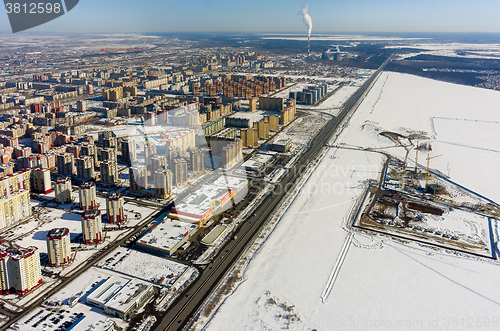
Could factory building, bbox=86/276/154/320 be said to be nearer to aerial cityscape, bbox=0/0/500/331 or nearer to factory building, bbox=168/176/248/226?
aerial cityscape, bbox=0/0/500/331

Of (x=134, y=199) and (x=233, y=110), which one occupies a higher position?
(x=233, y=110)

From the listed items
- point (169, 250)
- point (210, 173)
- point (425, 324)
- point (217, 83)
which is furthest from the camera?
point (217, 83)

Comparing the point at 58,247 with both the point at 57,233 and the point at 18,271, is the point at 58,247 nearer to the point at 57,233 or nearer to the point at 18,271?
the point at 57,233

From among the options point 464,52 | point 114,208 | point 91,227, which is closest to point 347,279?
point 91,227

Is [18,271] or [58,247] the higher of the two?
[58,247]

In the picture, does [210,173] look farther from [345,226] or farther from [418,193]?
[418,193]

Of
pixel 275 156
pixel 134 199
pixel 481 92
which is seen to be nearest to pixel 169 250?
pixel 134 199

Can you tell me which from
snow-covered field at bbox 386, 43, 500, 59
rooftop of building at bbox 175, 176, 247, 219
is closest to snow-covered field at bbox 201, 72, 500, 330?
rooftop of building at bbox 175, 176, 247, 219
